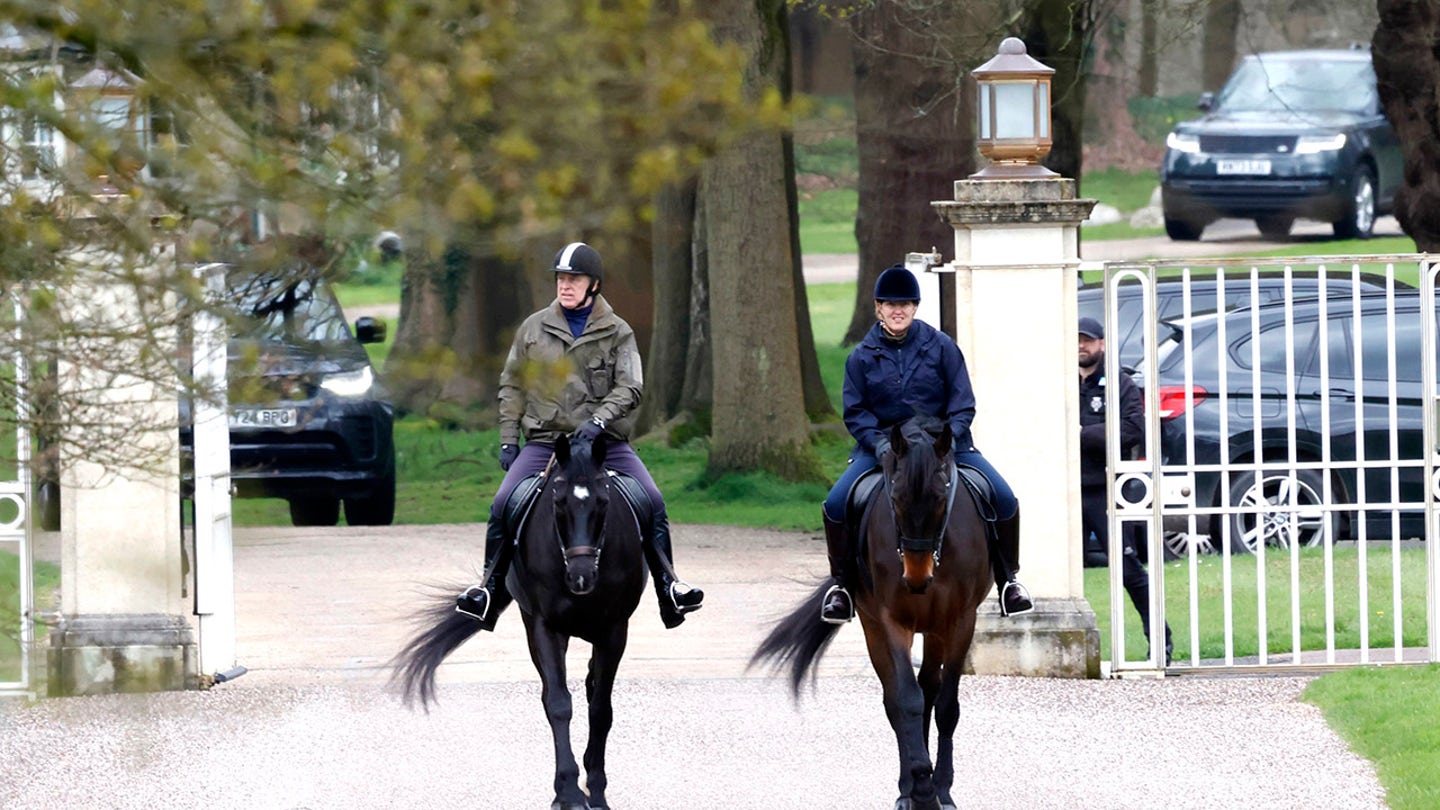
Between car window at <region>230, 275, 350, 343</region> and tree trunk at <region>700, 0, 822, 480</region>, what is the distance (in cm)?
1427

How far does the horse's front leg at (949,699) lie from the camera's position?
8.37 meters

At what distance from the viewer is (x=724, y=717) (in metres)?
10.2

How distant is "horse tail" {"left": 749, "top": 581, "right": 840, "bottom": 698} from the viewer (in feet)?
30.4

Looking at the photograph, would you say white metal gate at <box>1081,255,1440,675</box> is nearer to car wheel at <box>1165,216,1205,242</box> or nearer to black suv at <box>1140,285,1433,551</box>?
black suv at <box>1140,285,1433,551</box>

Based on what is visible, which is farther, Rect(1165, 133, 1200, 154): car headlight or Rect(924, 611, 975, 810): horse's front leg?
Rect(1165, 133, 1200, 154): car headlight

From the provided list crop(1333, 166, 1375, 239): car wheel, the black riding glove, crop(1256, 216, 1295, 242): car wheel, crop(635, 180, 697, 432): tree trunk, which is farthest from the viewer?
crop(1256, 216, 1295, 242): car wheel

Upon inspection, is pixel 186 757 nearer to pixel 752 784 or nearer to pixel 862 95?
pixel 752 784

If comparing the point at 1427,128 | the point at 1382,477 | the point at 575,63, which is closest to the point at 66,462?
the point at 575,63

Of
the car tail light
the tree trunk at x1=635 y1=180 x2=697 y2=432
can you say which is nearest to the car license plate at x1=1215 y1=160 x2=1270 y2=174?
the tree trunk at x1=635 y1=180 x2=697 y2=432

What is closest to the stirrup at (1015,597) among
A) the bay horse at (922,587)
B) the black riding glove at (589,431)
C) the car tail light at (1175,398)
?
the bay horse at (922,587)

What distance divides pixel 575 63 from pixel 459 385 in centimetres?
83

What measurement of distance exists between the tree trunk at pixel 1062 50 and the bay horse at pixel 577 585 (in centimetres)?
909

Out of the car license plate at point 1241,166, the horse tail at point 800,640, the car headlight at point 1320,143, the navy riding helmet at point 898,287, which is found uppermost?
the car headlight at point 1320,143

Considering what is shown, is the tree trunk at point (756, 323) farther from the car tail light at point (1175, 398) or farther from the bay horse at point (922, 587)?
the bay horse at point (922, 587)
